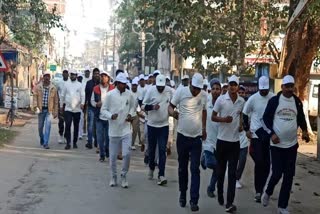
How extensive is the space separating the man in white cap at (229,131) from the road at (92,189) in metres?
0.55

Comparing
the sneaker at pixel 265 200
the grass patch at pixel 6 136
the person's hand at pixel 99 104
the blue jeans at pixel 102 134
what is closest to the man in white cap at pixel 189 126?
the sneaker at pixel 265 200

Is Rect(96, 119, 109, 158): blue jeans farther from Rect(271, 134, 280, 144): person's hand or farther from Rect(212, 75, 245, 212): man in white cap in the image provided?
Rect(271, 134, 280, 144): person's hand

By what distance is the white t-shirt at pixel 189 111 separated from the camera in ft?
27.2

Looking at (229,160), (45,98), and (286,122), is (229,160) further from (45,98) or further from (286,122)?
(45,98)

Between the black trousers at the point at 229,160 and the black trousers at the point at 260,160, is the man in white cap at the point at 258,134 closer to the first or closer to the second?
the black trousers at the point at 260,160

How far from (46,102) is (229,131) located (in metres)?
6.93

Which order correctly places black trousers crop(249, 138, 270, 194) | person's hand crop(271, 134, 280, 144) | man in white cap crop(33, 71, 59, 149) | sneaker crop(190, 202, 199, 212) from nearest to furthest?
person's hand crop(271, 134, 280, 144), sneaker crop(190, 202, 199, 212), black trousers crop(249, 138, 270, 194), man in white cap crop(33, 71, 59, 149)

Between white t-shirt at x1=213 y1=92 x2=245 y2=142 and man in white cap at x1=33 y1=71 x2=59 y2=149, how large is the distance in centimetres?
674

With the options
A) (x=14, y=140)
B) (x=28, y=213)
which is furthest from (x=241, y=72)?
(x=28, y=213)

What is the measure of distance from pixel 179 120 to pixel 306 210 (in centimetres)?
216

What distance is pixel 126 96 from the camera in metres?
9.73

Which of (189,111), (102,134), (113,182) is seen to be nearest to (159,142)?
(113,182)

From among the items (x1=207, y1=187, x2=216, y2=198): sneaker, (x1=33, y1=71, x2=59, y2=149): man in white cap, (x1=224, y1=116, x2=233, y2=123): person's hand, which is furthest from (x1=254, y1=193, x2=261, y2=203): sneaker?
(x1=33, y1=71, x2=59, y2=149): man in white cap

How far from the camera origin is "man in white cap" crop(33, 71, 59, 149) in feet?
46.4
